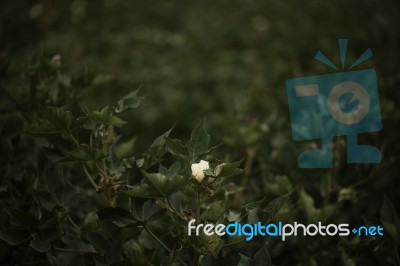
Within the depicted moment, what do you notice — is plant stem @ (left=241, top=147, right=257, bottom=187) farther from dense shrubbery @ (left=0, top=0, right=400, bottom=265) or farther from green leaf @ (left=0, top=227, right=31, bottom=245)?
green leaf @ (left=0, top=227, right=31, bottom=245)

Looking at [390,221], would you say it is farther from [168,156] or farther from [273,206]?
[168,156]

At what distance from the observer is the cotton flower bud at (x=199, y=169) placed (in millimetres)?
693

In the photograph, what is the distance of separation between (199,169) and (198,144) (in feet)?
0.20

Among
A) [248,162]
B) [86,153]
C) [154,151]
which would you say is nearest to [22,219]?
[86,153]

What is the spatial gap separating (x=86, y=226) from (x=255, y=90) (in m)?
1.35

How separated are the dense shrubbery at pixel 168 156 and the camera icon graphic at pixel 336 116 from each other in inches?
1.4

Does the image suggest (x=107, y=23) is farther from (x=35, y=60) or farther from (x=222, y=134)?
(x=35, y=60)

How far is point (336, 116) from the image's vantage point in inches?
41.4

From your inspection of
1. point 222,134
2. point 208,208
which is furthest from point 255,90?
point 208,208

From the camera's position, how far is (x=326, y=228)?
97cm

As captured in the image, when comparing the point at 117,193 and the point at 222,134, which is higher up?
the point at 117,193

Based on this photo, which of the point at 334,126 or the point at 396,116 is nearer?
the point at 334,126

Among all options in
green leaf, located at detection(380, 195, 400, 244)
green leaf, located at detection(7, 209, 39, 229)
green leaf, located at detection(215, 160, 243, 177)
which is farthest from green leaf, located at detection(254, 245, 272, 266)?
green leaf, located at detection(7, 209, 39, 229)

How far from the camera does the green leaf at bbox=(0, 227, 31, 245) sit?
0.75 meters
